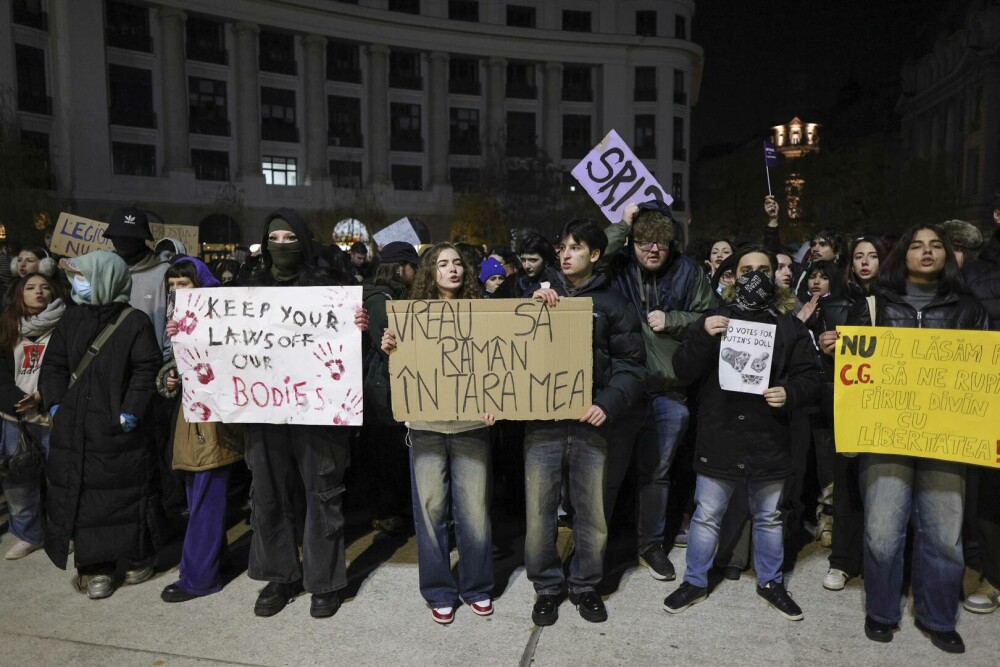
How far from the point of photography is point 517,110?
52.9 meters

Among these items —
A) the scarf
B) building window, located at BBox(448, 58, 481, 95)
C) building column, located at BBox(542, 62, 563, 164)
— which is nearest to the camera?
the scarf

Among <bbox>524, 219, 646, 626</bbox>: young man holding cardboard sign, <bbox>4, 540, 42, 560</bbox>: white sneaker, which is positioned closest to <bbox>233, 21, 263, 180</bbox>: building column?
<bbox>4, 540, 42, 560</bbox>: white sneaker

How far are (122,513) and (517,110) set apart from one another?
51457 mm

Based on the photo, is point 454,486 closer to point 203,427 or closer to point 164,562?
point 203,427

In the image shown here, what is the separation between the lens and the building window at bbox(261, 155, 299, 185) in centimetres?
4509

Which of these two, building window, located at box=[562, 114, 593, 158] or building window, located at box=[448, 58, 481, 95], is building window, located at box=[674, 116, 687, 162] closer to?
building window, located at box=[562, 114, 593, 158]

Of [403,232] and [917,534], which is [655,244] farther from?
[403,232]

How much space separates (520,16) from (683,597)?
54804 mm

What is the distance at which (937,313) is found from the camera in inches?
152

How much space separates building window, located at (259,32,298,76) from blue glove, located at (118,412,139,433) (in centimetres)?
4541

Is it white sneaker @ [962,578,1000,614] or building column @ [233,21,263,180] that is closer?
white sneaker @ [962,578,1000,614]

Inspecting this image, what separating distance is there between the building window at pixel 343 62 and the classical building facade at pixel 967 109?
38.5 meters

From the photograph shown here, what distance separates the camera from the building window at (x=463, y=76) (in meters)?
51.5

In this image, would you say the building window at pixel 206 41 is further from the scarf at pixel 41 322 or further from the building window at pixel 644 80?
the scarf at pixel 41 322
